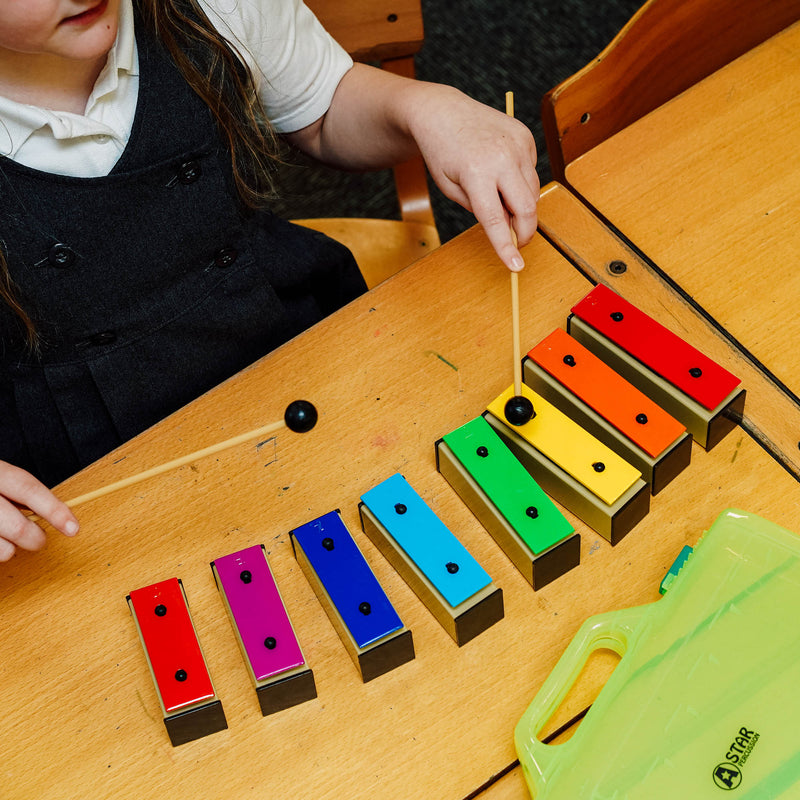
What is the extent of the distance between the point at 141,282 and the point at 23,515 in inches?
12.0

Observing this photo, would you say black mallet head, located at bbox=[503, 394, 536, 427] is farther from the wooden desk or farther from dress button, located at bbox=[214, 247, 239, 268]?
dress button, located at bbox=[214, 247, 239, 268]

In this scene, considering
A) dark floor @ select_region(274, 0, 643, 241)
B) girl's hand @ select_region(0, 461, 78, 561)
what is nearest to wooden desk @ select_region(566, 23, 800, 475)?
girl's hand @ select_region(0, 461, 78, 561)

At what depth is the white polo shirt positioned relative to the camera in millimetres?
930

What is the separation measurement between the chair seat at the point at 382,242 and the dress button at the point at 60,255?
1.30 ft

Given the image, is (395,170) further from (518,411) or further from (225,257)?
(518,411)

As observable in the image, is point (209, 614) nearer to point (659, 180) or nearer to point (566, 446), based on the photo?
point (566, 446)

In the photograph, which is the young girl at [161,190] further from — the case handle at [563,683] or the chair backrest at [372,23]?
the case handle at [563,683]

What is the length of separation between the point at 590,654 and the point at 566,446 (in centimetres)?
18

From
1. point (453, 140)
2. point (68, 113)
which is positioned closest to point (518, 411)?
point (453, 140)

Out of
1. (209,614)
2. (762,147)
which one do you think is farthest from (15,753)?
(762,147)

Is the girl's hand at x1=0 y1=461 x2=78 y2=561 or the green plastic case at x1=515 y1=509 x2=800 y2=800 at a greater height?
the green plastic case at x1=515 y1=509 x2=800 y2=800

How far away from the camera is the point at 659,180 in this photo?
1037 mm

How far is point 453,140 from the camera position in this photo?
39.2 inches

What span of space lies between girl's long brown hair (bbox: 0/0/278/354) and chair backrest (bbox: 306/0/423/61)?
0.57 feet
